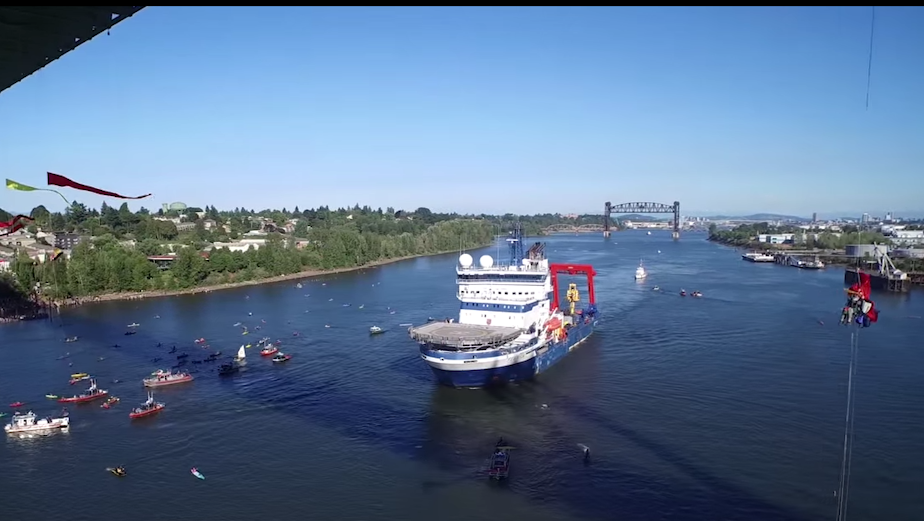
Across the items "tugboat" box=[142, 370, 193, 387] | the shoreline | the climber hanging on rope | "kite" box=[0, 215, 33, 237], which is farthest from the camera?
the shoreline

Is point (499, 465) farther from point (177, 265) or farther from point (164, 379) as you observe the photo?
point (177, 265)

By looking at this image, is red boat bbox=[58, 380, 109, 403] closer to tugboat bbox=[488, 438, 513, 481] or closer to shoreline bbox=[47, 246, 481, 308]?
tugboat bbox=[488, 438, 513, 481]

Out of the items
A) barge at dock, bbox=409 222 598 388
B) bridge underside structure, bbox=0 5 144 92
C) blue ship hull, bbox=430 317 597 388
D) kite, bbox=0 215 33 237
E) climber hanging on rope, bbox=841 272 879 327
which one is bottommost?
blue ship hull, bbox=430 317 597 388

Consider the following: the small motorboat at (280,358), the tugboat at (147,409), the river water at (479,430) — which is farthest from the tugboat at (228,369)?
the tugboat at (147,409)

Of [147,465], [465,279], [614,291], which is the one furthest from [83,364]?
[614,291]

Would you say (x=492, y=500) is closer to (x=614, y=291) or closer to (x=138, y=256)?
(x=614, y=291)

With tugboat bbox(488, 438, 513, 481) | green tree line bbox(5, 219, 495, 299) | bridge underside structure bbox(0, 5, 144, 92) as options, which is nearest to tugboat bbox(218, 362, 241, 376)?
tugboat bbox(488, 438, 513, 481)

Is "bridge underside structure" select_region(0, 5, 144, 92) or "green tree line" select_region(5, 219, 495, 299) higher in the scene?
"bridge underside structure" select_region(0, 5, 144, 92)
